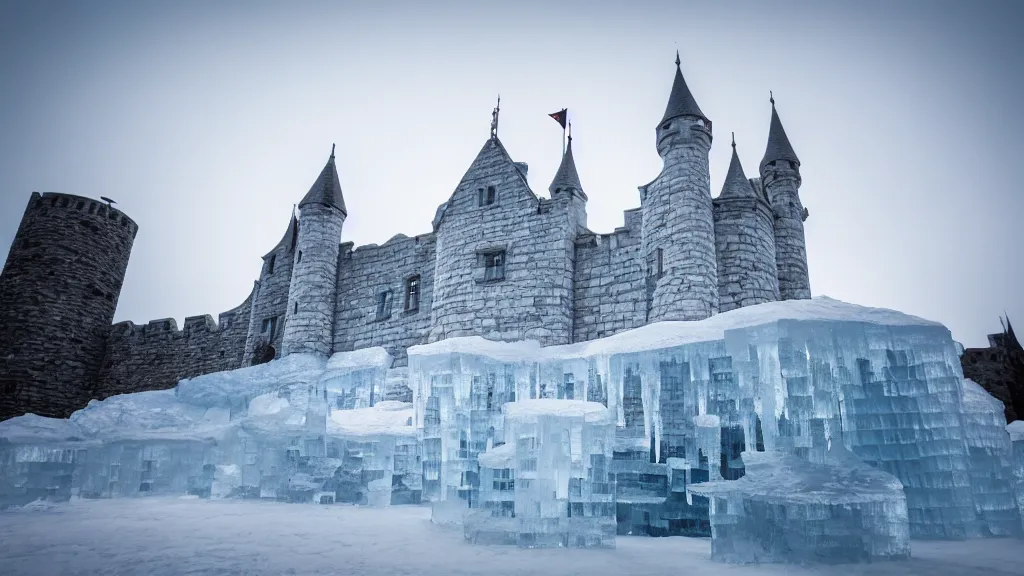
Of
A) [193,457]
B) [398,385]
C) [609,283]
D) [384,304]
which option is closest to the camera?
[193,457]

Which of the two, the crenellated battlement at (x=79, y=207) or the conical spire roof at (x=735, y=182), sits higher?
the crenellated battlement at (x=79, y=207)

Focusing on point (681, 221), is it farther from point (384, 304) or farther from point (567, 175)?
point (384, 304)

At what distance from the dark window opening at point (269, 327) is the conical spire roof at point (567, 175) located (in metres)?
10.7

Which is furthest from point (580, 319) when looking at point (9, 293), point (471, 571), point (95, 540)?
point (9, 293)

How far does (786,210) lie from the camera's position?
14969mm

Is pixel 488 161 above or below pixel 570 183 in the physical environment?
below

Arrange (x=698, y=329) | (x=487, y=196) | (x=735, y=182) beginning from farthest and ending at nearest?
(x=487, y=196) → (x=735, y=182) → (x=698, y=329)

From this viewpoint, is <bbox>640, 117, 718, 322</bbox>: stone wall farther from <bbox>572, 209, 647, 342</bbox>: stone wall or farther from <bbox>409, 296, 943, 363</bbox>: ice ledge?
<bbox>409, 296, 943, 363</bbox>: ice ledge

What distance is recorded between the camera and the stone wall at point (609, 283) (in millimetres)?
13484

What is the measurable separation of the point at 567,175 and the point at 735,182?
19.2 feet

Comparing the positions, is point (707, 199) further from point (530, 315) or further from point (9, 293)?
point (9, 293)

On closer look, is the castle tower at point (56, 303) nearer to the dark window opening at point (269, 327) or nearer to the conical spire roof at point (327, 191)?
the dark window opening at point (269, 327)

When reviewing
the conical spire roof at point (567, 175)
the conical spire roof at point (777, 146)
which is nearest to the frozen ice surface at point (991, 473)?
the conical spire roof at point (777, 146)

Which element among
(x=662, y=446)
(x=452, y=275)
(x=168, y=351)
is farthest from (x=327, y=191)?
(x=662, y=446)
